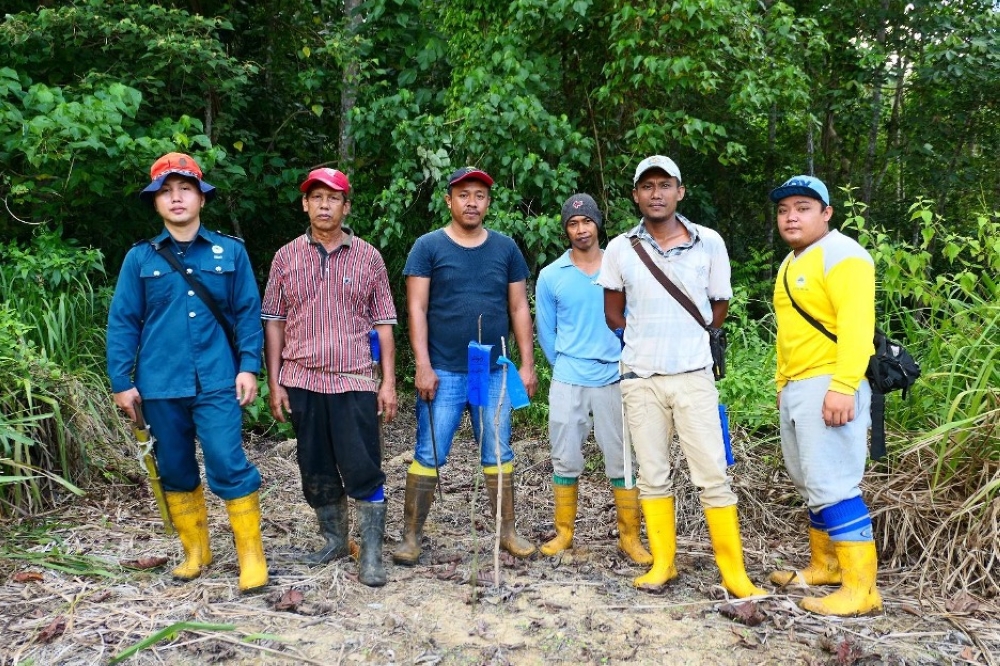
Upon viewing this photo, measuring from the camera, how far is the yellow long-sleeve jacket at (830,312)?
10.3 feet

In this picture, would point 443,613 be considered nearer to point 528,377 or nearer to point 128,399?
point 528,377

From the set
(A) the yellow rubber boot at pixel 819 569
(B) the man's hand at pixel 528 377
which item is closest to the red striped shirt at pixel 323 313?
(B) the man's hand at pixel 528 377

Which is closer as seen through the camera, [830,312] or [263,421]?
[830,312]

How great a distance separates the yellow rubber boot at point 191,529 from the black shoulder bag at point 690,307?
2346 mm

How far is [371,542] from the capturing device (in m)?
3.66

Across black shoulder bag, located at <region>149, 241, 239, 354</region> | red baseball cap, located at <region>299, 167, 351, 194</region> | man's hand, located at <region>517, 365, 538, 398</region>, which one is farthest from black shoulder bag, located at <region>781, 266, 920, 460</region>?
black shoulder bag, located at <region>149, 241, 239, 354</region>

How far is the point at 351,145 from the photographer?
7.39 metres

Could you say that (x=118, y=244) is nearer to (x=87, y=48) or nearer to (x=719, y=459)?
(x=87, y=48)

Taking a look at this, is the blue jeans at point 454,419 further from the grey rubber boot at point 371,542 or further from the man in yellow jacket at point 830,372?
the man in yellow jacket at point 830,372

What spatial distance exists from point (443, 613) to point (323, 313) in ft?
4.73

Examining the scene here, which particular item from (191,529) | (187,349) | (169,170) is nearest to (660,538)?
(191,529)

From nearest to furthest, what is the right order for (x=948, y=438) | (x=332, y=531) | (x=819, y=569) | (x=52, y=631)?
1. (x=52, y=631)
2. (x=819, y=569)
3. (x=948, y=438)
4. (x=332, y=531)

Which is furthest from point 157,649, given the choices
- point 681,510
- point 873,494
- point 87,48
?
point 87,48

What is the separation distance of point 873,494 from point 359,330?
2724mm
